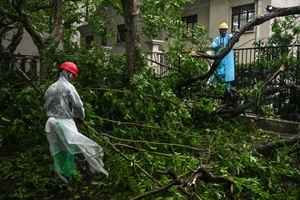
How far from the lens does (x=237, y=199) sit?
6.29 meters

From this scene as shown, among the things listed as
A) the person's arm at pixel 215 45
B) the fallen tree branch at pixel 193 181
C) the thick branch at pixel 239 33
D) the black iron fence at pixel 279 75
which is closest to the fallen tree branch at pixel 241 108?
the black iron fence at pixel 279 75

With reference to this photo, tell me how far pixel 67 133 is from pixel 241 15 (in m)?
16.6

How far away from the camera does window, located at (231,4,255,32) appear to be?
2200cm

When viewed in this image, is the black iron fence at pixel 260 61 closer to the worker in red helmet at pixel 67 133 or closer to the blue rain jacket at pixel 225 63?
the blue rain jacket at pixel 225 63

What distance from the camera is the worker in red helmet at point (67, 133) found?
278 inches

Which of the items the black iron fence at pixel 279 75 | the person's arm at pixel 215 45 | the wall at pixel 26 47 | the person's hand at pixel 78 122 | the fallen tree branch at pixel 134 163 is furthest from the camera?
the wall at pixel 26 47

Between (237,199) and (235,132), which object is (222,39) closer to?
(235,132)

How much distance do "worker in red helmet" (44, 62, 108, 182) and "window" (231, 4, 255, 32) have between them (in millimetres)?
15725

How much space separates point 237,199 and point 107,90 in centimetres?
305

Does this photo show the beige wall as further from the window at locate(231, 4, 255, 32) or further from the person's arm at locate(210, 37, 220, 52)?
the person's arm at locate(210, 37, 220, 52)

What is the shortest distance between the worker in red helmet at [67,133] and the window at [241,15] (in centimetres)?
1572

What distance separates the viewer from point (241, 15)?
22.5 metres

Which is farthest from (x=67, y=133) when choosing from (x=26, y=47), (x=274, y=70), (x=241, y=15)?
(x=241, y=15)

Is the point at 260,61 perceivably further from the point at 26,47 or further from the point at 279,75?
the point at 26,47
